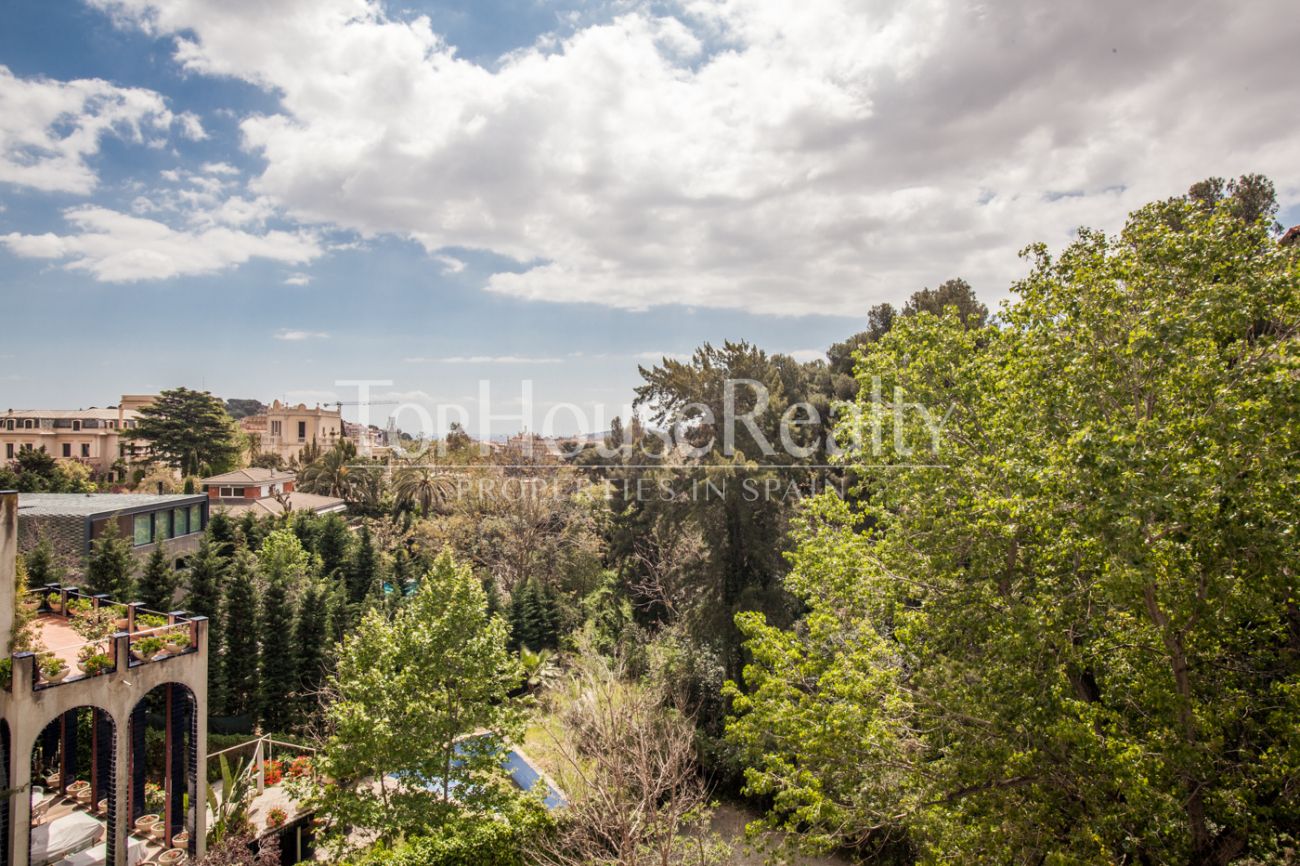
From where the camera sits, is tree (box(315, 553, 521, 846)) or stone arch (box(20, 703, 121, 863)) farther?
tree (box(315, 553, 521, 846))

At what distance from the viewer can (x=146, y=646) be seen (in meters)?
11.5

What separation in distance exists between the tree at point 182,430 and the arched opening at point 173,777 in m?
38.2

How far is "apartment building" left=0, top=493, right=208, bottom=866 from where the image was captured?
10180mm

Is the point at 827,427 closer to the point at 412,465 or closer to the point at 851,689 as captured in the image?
the point at 851,689

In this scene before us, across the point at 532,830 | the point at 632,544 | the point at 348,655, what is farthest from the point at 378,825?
the point at 632,544

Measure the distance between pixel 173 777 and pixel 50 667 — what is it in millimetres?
3215

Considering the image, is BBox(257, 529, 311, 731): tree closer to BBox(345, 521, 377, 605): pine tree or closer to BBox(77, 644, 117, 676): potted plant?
BBox(345, 521, 377, 605): pine tree

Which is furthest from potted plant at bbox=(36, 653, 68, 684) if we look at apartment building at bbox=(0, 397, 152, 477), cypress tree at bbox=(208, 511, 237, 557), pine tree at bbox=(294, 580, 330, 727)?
apartment building at bbox=(0, 397, 152, 477)

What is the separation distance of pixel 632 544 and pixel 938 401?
18535 millimetres

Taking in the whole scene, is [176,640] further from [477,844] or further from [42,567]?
[42,567]

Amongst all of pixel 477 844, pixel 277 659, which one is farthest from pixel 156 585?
pixel 477 844

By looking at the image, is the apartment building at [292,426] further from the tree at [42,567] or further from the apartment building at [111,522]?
the tree at [42,567]

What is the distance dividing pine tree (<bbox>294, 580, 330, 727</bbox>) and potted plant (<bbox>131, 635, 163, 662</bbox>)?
810cm

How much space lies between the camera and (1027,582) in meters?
9.73
